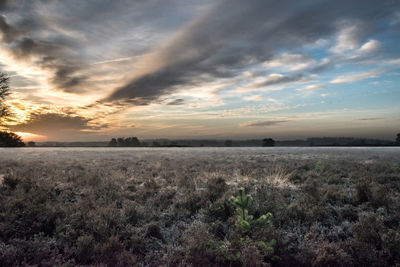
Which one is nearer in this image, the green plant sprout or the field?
the field

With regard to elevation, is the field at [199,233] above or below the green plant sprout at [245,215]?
below

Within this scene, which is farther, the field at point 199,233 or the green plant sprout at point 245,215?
the green plant sprout at point 245,215

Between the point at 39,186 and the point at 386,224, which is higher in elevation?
the point at 39,186

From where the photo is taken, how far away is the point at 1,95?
20.3m

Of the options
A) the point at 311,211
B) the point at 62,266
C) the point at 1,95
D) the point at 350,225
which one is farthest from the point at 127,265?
the point at 1,95

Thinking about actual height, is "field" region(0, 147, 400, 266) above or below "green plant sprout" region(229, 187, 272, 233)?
below

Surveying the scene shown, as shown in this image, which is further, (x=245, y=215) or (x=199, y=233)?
(x=245, y=215)

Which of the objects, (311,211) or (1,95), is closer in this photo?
(311,211)

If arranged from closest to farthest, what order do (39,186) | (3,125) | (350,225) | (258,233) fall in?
1. (258,233)
2. (350,225)
3. (39,186)
4. (3,125)

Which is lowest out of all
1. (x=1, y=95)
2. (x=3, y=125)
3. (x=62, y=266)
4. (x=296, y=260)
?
(x=296, y=260)

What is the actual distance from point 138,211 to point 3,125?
22.1m

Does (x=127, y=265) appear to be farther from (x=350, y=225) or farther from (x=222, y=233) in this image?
(x=350, y=225)

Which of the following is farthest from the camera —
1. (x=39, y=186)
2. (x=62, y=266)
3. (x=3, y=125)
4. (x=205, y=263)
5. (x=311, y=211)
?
(x=3, y=125)

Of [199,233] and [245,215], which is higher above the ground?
[245,215]
